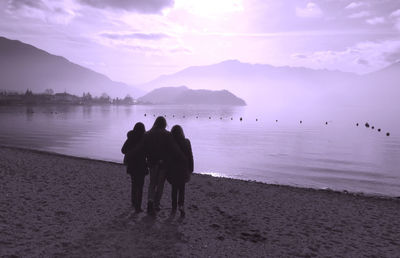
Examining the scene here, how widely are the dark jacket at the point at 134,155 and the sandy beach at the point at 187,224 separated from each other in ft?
4.74

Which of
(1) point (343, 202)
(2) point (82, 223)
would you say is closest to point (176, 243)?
(2) point (82, 223)

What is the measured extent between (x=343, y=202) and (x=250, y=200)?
436cm

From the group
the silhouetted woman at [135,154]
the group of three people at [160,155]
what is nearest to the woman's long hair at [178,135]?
the group of three people at [160,155]

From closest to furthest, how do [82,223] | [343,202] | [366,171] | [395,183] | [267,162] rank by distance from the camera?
[82,223]
[343,202]
[395,183]
[366,171]
[267,162]

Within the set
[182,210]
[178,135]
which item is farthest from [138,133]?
[182,210]

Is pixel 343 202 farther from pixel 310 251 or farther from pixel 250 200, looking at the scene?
pixel 310 251

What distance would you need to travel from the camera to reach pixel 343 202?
15.2 metres

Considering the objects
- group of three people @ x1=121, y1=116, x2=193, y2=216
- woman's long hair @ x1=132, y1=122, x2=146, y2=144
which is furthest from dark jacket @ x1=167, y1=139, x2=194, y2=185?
woman's long hair @ x1=132, y1=122, x2=146, y2=144

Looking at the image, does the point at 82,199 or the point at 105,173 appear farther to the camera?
the point at 105,173

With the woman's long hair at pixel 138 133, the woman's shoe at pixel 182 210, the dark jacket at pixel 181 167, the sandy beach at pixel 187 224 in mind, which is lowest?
the sandy beach at pixel 187 224

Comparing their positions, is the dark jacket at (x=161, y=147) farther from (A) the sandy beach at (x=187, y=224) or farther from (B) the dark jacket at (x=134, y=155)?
(A) the sandy beach at (x=187, y=224)

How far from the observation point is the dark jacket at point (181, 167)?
9492mm

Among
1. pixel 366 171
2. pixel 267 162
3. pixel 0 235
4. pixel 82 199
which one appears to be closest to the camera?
pixel 0 235

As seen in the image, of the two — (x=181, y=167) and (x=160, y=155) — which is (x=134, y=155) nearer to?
(x=160, y=155)
